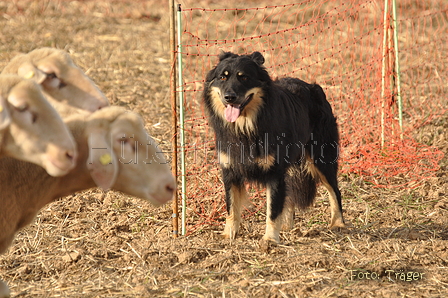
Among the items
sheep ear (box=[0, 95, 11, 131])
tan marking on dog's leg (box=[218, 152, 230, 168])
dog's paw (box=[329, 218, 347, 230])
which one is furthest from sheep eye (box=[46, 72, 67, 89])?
dog's paw (box=[329, 218, 347, 230])

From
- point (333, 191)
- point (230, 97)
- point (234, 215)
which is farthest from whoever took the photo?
point (333, 191)

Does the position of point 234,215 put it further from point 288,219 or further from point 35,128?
point 35,128

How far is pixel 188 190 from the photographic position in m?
6.37

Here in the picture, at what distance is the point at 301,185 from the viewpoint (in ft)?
20.1

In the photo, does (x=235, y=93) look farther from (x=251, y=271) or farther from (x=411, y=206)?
(x=411, y=206)

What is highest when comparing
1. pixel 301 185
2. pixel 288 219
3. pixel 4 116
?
pixel 4 116

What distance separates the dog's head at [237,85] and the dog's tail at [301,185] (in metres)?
1.10

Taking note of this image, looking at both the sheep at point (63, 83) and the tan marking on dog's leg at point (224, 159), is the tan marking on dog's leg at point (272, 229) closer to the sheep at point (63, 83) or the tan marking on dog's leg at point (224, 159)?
the tan marking on dog's leg at point (224, 159)

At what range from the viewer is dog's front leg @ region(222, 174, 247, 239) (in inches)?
219

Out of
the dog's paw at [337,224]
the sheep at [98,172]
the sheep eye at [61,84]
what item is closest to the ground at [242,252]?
the dog's paw at [337,224]

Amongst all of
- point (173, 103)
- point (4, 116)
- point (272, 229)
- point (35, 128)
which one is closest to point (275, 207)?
point (272, 229)

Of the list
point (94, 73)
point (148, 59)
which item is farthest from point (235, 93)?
point (148, 59)

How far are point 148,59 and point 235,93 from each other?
Result: 668 cm

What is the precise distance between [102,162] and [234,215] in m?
2.71
